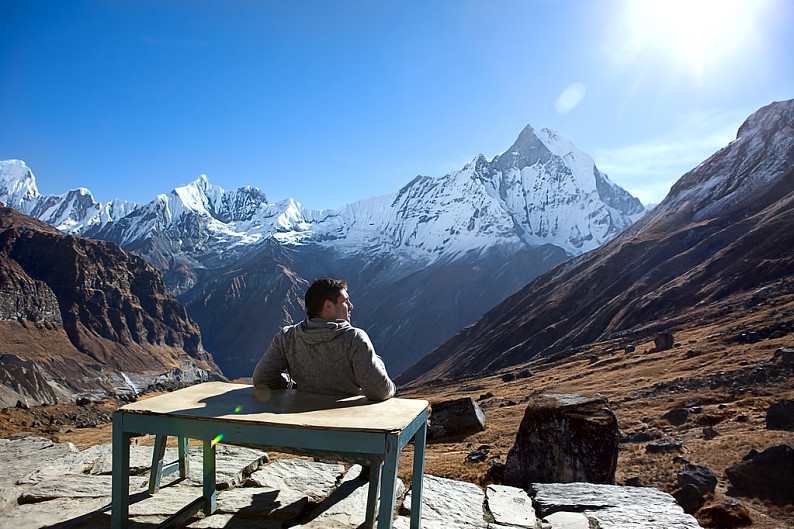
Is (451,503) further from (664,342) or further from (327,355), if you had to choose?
(664,342)

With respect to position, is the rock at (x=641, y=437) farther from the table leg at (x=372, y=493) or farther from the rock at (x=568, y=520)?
the table leg at (x=372, y=493)

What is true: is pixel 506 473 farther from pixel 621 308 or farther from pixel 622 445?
pixel 621 308

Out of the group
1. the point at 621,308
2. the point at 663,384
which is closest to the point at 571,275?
the point at 621,308

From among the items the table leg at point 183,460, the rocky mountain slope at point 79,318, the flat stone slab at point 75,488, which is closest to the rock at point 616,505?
the table leg at point 183,460

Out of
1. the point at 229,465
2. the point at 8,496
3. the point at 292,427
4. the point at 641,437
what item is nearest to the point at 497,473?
the point at 641,437

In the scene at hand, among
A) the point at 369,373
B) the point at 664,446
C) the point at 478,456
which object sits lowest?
the point at 478,456

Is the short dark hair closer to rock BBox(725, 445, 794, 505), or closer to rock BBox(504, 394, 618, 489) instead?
rock BBox(504, 394, 618, 489)

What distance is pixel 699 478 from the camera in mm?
7738

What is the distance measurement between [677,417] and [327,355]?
1304 centimetres

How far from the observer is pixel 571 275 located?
11150cm

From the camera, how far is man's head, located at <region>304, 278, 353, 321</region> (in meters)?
4.42

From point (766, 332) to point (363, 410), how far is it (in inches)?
1483

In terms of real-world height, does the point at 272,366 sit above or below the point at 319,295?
below

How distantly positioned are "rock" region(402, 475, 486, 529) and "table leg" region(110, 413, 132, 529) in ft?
7.41
